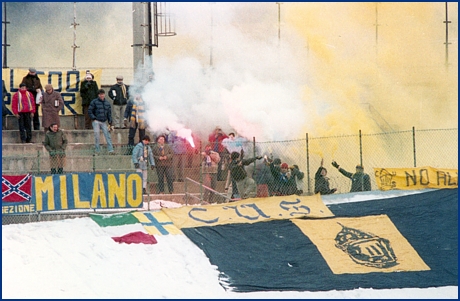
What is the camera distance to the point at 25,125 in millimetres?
23469

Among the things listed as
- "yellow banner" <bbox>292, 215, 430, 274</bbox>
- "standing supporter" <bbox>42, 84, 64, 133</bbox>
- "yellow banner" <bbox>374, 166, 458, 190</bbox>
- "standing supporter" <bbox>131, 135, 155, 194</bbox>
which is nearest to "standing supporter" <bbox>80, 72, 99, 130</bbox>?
"standing supporter" <bbox>42, 84, 64, 133</bbox>

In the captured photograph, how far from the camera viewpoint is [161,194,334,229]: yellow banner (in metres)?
20.3

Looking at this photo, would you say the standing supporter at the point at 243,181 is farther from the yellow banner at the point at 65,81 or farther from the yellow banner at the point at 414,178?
the yellow banner at the point at 65,81

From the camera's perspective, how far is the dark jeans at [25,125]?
920 inches

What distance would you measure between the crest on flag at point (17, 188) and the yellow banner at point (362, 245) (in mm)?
5710

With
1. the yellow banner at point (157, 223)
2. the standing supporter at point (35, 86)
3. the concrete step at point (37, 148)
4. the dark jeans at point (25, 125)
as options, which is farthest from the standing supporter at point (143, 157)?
the standing supporter at point (35, 86)

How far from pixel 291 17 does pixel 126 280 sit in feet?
42.0

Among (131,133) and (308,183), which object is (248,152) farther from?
(131,133)

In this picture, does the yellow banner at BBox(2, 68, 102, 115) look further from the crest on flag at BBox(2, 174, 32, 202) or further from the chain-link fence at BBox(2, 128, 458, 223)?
the crest on flag at BBox(2, 174, 32, 202)

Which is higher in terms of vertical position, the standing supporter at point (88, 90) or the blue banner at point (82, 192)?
the standing supporter at point (88, 90)

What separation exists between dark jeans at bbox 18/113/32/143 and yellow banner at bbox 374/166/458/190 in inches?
336

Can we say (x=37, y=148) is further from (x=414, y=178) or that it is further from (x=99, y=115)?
(x=414, y=178)

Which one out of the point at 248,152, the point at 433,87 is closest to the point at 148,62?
the point at 248,152

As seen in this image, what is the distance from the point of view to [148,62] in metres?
25.6
